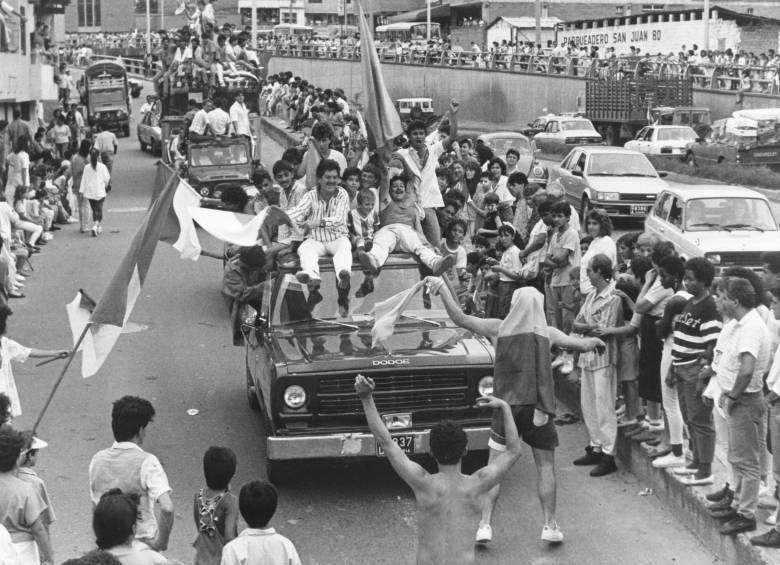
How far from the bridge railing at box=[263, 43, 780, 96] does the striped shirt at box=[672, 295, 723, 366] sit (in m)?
36.8

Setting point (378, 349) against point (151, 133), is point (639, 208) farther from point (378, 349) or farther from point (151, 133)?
point (151, 133)

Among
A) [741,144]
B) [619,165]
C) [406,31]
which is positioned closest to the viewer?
[619,165]

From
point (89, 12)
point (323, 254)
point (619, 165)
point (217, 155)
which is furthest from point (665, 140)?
point (89, 12)

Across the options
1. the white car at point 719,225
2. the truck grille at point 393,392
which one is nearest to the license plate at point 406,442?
the truck grille at point 393,392

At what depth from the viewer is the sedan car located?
42531mm

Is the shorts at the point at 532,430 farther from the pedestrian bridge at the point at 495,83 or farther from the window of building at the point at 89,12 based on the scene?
the window of building at the point at 89,12

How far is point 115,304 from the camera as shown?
323 inches

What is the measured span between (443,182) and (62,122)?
22.6 metres

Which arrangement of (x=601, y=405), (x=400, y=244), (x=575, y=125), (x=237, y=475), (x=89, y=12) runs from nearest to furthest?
(x=601, y=405) < (x=237, y=475) < (x=400, y=244) < (x=575, y=125) < (x=89, y=12)

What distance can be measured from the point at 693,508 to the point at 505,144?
2088 cm

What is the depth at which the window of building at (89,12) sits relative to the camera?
122062 mm

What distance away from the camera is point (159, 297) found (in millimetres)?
19078

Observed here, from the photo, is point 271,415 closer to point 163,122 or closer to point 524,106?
point 163,122

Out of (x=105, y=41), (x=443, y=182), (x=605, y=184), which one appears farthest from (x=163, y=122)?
(x=105, y=41)
